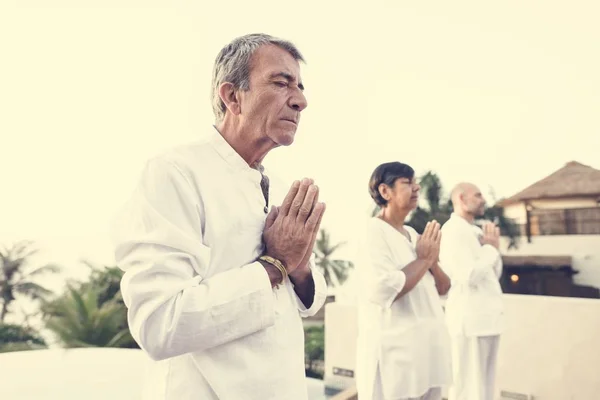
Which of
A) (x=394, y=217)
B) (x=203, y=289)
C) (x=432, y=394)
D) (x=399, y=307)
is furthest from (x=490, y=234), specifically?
(x=203, y=289)

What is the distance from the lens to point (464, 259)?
3496mm

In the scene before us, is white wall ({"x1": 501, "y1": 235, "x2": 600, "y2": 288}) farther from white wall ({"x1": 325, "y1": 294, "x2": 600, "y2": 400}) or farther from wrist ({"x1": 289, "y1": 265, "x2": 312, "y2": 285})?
wrist ({"x1": 289, "y1": 265, "x2": 312, "y2": 285})

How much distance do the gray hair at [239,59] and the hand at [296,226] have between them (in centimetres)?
35

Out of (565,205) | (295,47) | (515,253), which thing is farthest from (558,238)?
(295,47)

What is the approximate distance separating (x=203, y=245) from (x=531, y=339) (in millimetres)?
5755

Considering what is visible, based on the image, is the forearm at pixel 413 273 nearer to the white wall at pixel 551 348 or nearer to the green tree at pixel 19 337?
the white wall at pixel 551 348

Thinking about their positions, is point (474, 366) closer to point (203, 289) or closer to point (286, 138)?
point (286, 138)

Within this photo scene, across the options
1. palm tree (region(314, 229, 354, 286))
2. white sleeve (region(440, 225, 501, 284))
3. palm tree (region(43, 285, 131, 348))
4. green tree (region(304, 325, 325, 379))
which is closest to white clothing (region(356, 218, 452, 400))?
white sleeve (region(440, 225, 501, 284))

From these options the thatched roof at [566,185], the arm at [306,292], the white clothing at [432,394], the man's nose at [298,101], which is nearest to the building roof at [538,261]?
the thatched roof at [566,185]

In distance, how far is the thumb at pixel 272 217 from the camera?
1.20 metres

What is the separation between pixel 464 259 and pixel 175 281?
2.95 m

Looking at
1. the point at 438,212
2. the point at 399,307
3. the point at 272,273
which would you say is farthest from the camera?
the point at 438,212

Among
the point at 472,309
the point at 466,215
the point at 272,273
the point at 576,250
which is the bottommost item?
the point at 576,250

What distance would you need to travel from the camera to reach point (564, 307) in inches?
215
